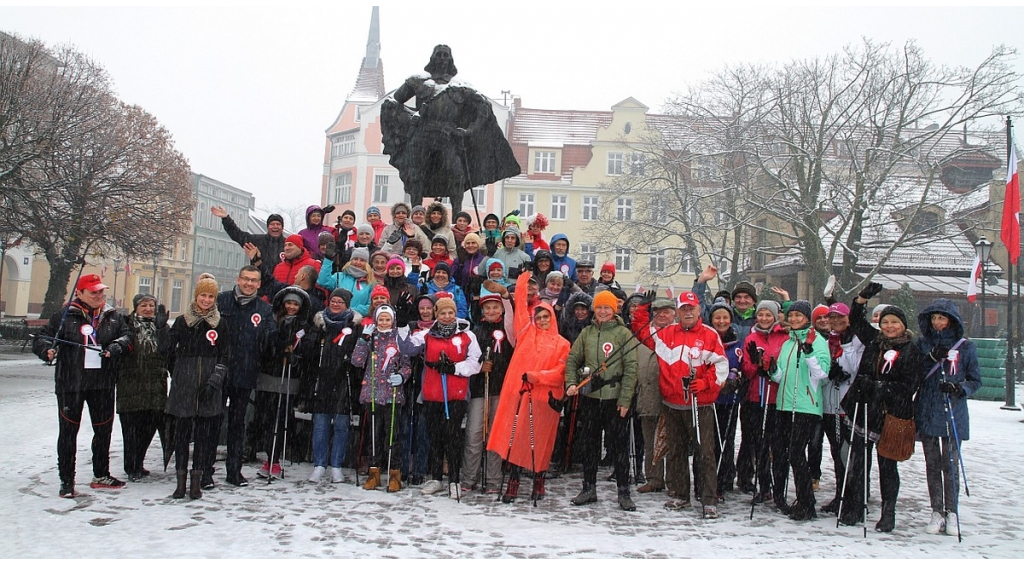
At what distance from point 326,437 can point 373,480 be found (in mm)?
653

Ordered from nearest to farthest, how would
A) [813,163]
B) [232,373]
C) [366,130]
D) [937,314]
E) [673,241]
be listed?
[937,314], [232,373], [813,163], [673,241], [366,130]

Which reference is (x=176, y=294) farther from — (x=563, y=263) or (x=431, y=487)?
(x=431, y=487)

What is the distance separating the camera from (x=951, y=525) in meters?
6.35

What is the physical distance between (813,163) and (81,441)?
24.5m

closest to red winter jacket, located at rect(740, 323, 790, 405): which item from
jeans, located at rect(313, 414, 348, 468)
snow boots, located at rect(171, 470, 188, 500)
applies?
jeans, located at rect(313, 414, 348, 468)

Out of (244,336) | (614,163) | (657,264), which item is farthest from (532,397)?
(614,163)

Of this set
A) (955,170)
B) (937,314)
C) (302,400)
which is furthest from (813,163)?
(302,400)

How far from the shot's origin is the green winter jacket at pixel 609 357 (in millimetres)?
6387

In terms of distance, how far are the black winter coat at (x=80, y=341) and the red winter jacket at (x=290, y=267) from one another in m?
1.98

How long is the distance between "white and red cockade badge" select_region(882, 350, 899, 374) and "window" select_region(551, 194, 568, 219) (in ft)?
129

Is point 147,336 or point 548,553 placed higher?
point 147,336

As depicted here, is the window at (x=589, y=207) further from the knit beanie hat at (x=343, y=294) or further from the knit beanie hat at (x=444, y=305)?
the knit beanie hat at (x=444, y=305)

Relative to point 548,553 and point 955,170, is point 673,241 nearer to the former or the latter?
point 955,170

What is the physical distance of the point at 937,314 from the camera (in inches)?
241
